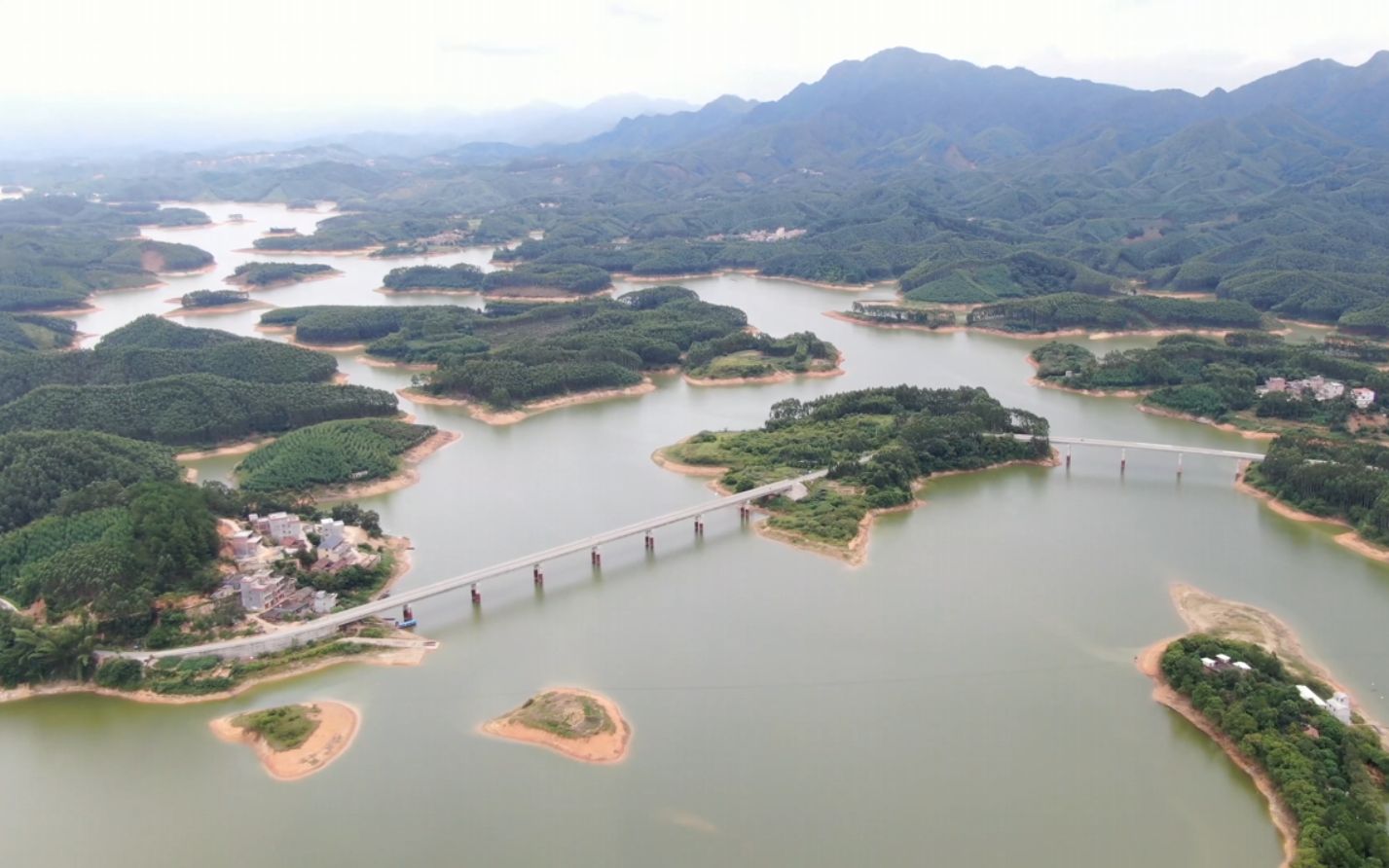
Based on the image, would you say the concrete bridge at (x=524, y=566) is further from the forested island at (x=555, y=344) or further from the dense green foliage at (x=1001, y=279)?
the dense green foliage at (x=1001, y=279)

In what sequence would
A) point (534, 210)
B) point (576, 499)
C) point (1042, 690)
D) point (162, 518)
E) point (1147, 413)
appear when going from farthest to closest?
point (534, 210)
point (1147, 413)
point (576, 499)
point (162, 518)
point (1042, 690)

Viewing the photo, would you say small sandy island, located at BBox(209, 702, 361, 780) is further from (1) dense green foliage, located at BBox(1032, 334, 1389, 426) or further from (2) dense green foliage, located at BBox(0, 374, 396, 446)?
(1) dense green foliage, located at BBox(1032, 334, 1389, 426)

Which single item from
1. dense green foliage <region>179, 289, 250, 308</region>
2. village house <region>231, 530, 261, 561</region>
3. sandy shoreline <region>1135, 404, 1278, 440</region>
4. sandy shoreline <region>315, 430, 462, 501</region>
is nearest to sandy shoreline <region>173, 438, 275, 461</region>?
sandy shoreline <region>315, 430, 462, 501</region>

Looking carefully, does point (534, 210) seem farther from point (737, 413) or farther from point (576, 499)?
point (576, 499)

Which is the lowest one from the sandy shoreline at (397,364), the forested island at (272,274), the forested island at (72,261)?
the sandy shoreline at (397,364)

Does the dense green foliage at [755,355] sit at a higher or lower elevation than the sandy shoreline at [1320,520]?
higher

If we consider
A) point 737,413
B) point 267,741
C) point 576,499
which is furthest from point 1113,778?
point 737,413

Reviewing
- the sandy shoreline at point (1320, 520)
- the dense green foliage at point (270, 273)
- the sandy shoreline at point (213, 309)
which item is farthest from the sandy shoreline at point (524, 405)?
the dense green foliage at point (270, 273)
